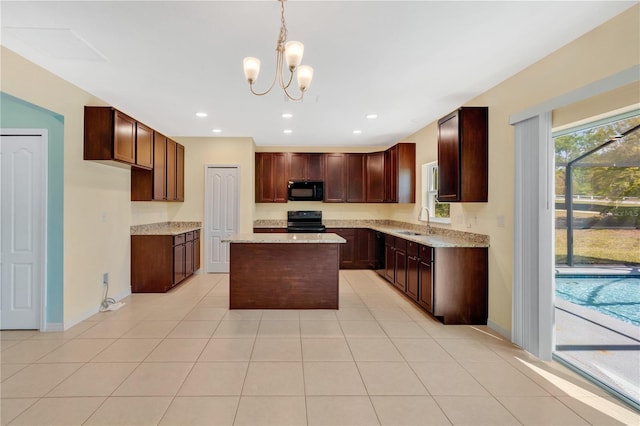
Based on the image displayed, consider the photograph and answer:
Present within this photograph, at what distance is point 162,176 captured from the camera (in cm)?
530

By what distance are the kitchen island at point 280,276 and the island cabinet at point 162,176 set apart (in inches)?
73.4

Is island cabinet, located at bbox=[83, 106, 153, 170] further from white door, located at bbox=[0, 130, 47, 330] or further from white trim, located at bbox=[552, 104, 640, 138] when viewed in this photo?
white trim, located at bbox=[552, 104, 640, 138]

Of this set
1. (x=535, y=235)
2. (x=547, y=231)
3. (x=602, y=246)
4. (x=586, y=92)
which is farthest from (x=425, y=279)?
(x=586, y=92)

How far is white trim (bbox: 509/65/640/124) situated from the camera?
2072 mm

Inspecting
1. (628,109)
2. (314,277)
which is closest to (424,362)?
(314,277)

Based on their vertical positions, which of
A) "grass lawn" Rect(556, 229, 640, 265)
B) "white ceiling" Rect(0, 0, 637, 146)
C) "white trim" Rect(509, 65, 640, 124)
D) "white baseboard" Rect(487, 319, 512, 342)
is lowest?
"white baseboard" Rect(487, 319, 512, 342)

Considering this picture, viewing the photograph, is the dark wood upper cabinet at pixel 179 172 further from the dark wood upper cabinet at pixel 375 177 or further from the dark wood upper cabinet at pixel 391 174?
the dark wood upper cabinet at pixel 391 174

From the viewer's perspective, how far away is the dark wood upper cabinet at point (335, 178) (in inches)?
274

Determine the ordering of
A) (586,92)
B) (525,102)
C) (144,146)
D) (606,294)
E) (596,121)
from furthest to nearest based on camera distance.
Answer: (144,146), (606,294), (525,102), (596,121), (586,92)

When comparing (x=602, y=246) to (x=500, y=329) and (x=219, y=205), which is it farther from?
(x=219, y=205)

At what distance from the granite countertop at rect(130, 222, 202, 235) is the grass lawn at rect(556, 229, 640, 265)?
5.04 metres

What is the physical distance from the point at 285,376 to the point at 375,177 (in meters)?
4.98

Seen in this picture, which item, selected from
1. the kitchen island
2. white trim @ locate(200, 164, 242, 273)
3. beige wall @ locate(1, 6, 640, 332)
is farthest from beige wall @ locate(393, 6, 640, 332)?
white trim @ locate(200, 164, 242, 273)

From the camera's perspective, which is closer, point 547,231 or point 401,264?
point 547,231
